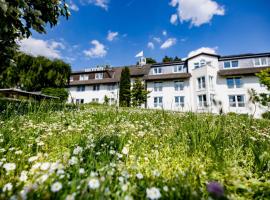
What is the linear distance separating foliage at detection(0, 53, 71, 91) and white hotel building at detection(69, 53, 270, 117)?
23.2 ft

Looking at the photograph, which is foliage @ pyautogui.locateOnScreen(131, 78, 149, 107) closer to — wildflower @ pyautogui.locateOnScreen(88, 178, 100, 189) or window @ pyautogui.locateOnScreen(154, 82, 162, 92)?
window @ pyautogui.locateOnScreen(154, 82, 162, 92)

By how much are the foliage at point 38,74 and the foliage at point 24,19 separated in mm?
35886

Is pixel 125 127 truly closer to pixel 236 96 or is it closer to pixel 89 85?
pixel 236 96

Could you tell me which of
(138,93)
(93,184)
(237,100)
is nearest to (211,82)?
(237,100)

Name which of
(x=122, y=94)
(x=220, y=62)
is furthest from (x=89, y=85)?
(x=220, y=62)

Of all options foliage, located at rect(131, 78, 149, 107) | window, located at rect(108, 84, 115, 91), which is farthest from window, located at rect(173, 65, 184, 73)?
window, located at rect(108, 84, 115, 91)

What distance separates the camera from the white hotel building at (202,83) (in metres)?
29.2

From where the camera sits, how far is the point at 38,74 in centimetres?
3788

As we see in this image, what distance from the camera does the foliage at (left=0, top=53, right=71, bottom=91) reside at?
1453 inches

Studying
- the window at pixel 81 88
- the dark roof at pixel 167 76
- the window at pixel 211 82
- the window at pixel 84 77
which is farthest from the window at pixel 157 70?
the window at pixel 81 88

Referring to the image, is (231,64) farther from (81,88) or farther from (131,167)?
(131,167)

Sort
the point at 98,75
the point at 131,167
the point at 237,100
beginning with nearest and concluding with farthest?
the point at 131,167
the point at 237,100
the point at 98,75

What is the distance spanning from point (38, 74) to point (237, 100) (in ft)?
128

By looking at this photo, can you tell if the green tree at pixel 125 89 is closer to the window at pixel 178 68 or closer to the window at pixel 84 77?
the window at pixel 178 68
